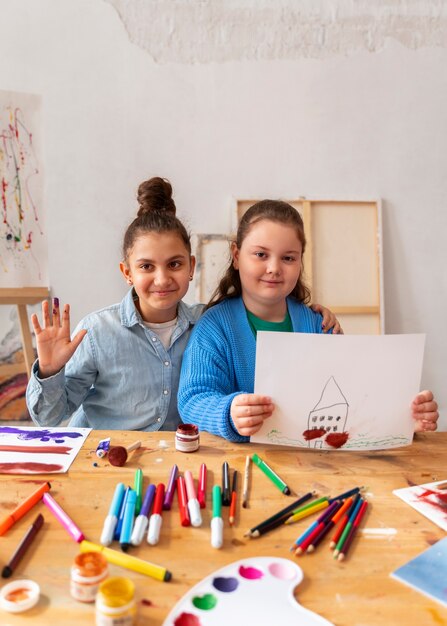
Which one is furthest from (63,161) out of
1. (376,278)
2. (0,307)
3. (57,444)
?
(57,444)

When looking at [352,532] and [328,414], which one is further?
[328,414]

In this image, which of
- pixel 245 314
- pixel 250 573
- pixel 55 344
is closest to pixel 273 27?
pixel 245 314

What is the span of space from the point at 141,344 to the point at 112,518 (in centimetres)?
69

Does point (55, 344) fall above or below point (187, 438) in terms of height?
above

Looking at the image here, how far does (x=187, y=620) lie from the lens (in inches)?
20.3

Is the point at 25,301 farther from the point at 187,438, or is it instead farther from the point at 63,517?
the point at 63,517

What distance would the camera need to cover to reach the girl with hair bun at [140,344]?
126 cm

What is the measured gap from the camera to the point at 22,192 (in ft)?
8.62

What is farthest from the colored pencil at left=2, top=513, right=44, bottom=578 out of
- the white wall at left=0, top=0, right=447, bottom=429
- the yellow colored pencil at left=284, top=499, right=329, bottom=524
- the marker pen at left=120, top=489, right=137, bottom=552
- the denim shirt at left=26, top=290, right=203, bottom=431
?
the white wall at left=0, top=0, right=447, bottom=429

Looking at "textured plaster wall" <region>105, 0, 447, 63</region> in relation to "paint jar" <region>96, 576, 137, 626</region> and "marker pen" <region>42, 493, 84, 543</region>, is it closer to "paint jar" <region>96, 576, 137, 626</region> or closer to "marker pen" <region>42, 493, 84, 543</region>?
"marker pen" <region>42, 493, 84, 543</region>

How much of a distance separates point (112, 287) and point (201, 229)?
555 millimetres

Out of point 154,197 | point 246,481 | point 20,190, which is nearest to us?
point 246,481

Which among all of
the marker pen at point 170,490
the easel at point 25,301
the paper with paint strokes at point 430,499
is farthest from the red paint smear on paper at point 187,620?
the easel at point 25,301

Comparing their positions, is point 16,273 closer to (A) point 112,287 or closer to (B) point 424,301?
(A) point 112,287
